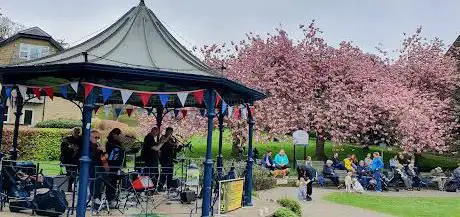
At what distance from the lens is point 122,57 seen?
11180 millimetres

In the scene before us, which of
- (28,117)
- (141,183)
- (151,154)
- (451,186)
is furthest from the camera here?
(28,117)

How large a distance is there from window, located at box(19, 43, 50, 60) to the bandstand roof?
89.9ft

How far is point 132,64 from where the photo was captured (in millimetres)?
10891

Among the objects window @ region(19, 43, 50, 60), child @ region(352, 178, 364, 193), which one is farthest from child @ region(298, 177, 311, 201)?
window @ region(19, 43, 50, 60)

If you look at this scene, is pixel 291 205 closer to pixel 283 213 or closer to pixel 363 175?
pixel 283 213

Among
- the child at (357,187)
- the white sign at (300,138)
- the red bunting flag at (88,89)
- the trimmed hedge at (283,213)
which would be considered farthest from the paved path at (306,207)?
the white sign at (300,138)

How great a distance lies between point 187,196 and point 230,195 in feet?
4.93

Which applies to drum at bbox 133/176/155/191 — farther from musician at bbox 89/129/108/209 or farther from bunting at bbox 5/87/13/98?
bunting at bbox 5/87/13/98

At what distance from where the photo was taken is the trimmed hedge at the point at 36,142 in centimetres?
3042

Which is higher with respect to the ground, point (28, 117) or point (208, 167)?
point (28, 117)

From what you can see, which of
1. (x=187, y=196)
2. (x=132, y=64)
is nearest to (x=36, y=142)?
(x=187, y=196)

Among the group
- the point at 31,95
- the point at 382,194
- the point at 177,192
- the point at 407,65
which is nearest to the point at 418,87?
the point at 407,65

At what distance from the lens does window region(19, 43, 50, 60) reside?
1532 inches

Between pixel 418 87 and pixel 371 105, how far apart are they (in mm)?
5800
